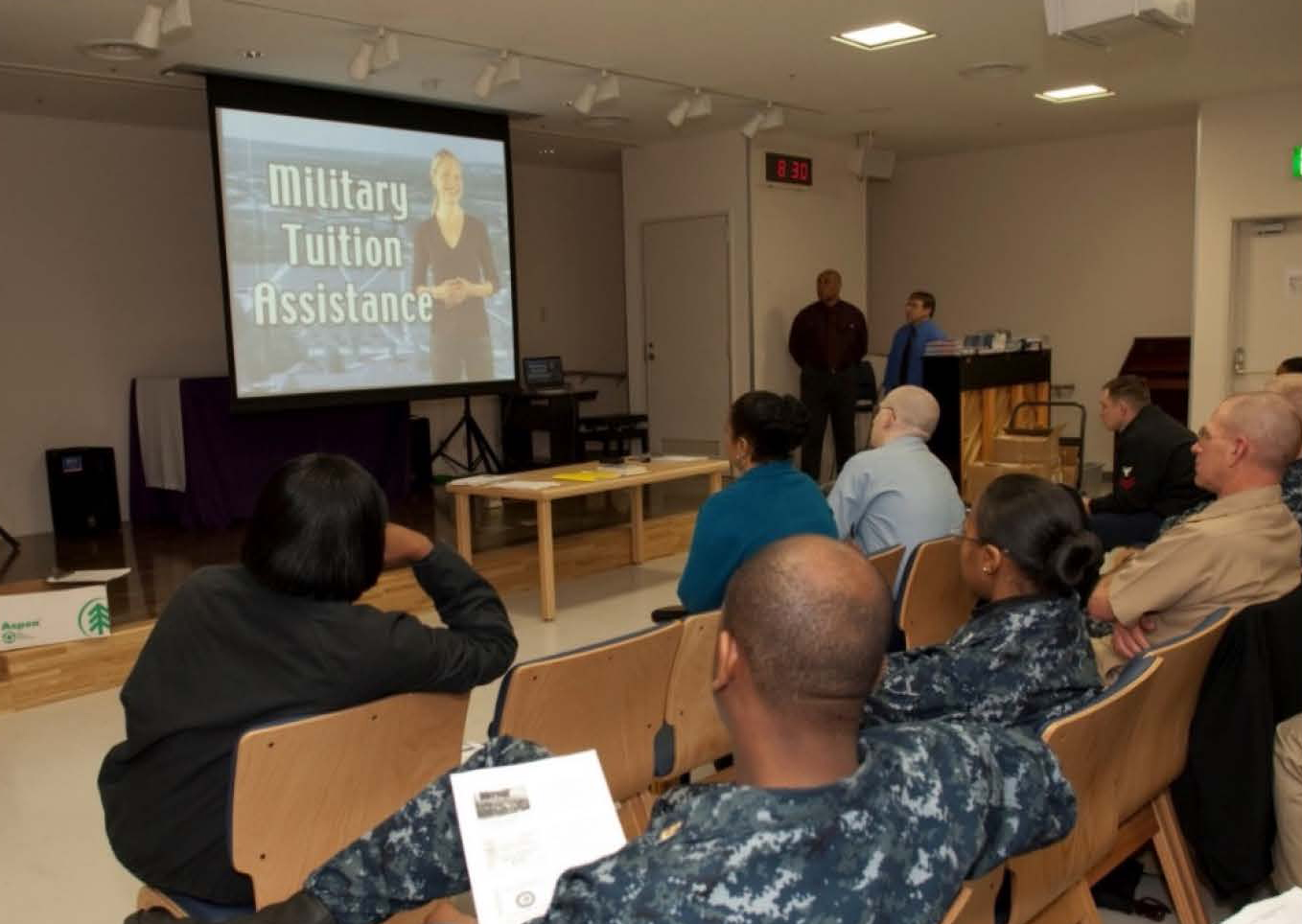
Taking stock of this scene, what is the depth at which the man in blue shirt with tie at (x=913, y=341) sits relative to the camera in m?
7.94

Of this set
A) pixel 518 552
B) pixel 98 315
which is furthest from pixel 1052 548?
pixel 98 315

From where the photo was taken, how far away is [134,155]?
7.48 m

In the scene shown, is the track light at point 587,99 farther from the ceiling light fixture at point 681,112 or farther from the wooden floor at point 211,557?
the wooden floor at point 211,557

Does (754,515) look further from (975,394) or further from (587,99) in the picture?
(975,394)

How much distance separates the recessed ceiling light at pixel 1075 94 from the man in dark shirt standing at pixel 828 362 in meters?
1.93

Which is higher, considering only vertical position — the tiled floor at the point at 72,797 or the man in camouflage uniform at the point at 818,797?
the man in camouflage uniform at the point at 818,797

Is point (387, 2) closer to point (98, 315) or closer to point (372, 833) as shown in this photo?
point (98, 315)

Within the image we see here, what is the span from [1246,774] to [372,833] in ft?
5.67

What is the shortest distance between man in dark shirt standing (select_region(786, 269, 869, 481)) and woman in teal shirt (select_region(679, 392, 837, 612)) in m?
5.48

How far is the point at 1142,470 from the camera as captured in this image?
14.0 ft

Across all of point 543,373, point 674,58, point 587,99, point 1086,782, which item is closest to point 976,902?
point 1086,782

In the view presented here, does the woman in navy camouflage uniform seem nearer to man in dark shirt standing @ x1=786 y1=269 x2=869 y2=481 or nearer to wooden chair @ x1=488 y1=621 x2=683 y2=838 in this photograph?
wooden chair @ x1=488 y1=621 x2=683 y2=838

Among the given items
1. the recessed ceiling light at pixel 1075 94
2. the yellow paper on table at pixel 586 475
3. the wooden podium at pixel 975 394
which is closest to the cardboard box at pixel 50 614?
the yellow paper on table at pixel 586 475

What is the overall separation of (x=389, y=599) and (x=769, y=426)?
2.80 m
